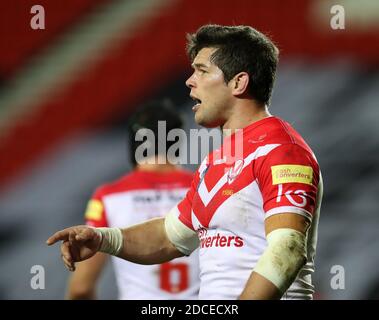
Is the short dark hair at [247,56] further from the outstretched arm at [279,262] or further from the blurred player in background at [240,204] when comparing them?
the outstretched arm at [279,262]

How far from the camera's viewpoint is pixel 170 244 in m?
3.21

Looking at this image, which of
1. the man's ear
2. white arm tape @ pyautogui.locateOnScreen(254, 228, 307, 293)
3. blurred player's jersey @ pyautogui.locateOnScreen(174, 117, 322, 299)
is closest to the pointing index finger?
blurred player's jersey @ pyautogui.locateOnScreen(174, 117, 322, 299)

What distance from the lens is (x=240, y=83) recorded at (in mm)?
3080

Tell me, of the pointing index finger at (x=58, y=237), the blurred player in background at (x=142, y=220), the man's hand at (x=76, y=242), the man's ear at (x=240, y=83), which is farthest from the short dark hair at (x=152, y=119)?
the pointing index finger at (x=58, y=237)

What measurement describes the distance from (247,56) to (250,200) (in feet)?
2.05

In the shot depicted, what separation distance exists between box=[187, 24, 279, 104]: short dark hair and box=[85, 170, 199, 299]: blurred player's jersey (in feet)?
3.73

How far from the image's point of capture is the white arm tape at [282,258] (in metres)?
2.49

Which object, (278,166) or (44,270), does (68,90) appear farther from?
(278,166)

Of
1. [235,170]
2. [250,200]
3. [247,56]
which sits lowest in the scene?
[250,200]

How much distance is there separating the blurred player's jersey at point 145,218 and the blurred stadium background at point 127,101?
6.72 ft

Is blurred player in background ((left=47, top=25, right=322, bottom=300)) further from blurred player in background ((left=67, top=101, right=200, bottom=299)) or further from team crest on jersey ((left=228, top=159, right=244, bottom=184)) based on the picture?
blurred player in background ((left=67, top=101, right=200, bottom=299))

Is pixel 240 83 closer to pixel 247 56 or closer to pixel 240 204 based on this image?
pixel 247 56

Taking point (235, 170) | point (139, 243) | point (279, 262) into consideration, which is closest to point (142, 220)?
point (139, 243)

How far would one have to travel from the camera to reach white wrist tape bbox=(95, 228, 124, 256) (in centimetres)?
305
